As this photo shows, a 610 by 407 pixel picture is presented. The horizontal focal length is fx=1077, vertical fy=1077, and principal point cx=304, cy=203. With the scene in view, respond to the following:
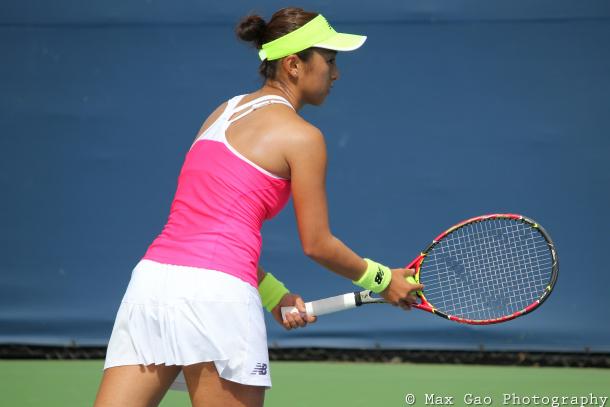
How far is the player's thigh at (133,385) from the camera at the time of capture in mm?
2395

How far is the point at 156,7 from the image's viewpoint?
5953mm

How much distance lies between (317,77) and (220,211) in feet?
1.53

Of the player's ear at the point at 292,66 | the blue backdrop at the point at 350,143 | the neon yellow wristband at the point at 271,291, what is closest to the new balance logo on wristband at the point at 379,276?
the neon yellow wristband at the point at 271,291

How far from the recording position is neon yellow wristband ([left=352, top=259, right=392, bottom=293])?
8.69ft

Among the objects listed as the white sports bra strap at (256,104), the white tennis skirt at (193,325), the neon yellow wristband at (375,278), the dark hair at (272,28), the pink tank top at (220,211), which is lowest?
the white tennis skirt at (193,325)

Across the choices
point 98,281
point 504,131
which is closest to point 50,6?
point 98,281

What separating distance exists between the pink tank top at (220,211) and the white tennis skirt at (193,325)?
0.12 ft

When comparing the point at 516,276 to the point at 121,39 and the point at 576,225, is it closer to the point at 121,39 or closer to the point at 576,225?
the point at 576,225

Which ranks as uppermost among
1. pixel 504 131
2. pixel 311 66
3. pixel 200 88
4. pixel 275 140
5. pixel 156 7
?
pixel 156 7

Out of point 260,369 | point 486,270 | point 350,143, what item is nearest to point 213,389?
point 260,369

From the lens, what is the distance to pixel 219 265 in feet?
7.94

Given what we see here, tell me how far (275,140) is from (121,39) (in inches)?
147

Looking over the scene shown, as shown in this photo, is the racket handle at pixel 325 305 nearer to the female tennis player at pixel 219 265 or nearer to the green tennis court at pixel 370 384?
the female tennis player at pixel 219 265

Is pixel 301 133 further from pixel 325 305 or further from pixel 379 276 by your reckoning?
pixel 325 305
